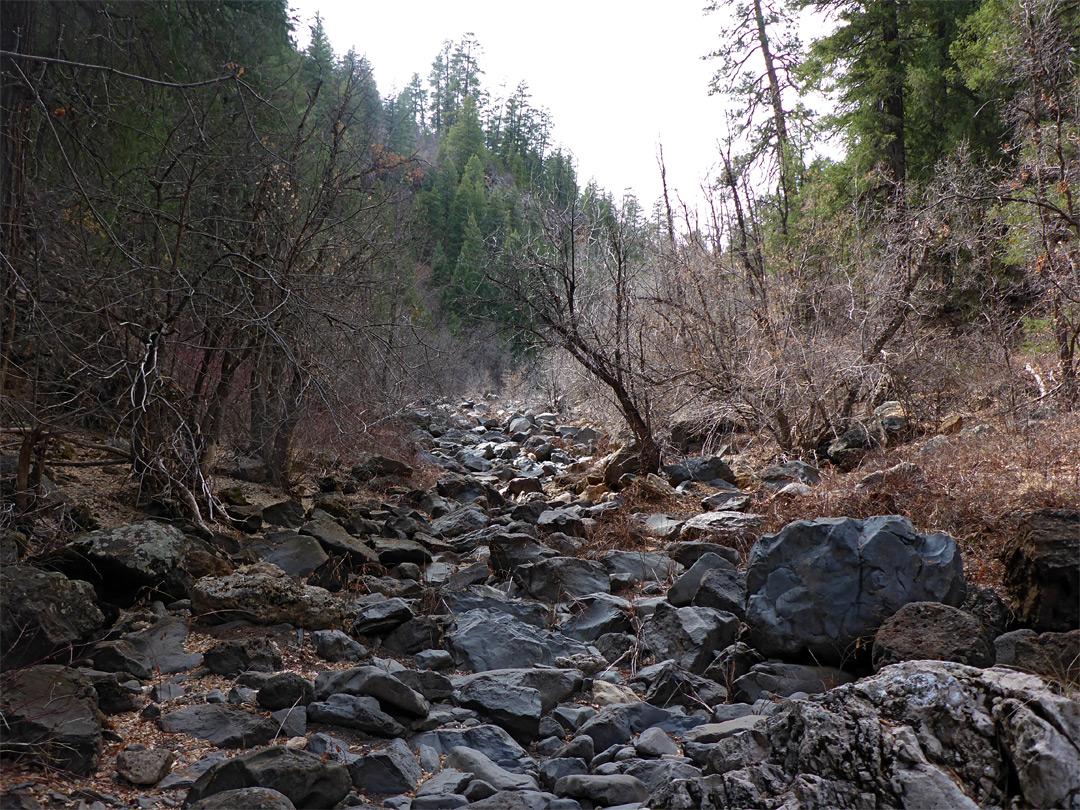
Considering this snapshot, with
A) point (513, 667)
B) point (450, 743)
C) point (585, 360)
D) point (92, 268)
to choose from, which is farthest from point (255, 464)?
point (450, 743)

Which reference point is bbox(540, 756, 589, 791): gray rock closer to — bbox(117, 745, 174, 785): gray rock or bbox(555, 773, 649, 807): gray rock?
bbox(555, 773, 649, 807): gray rock

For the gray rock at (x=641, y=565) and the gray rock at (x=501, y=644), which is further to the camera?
A: the gray rock at (x=641, y=565)

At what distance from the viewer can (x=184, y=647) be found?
13.9ft

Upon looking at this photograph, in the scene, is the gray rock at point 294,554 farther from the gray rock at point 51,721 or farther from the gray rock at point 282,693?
the gray rock at point 51,721

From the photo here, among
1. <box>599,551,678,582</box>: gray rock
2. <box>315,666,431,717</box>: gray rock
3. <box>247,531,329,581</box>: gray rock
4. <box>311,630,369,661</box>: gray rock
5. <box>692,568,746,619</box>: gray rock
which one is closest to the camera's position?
<box>315,666,431,717</box>: gray rock

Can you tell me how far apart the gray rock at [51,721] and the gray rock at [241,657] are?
869 millimetres

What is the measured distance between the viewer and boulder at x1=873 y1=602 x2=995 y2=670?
355 centimetres

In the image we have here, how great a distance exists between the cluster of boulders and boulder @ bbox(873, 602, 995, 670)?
1cm

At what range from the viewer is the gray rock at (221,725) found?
3.25 m

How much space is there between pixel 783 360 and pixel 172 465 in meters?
7.28

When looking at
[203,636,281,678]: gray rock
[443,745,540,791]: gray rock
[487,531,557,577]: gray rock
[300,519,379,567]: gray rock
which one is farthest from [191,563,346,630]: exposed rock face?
[487,531,557,577]: gray rock

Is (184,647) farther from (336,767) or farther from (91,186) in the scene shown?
(91,186)

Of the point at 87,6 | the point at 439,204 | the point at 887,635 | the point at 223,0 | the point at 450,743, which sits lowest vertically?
the point at 450,743

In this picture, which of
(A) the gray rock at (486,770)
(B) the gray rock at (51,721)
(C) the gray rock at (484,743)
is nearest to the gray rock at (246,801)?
(B) the gray rock at (51,721)
